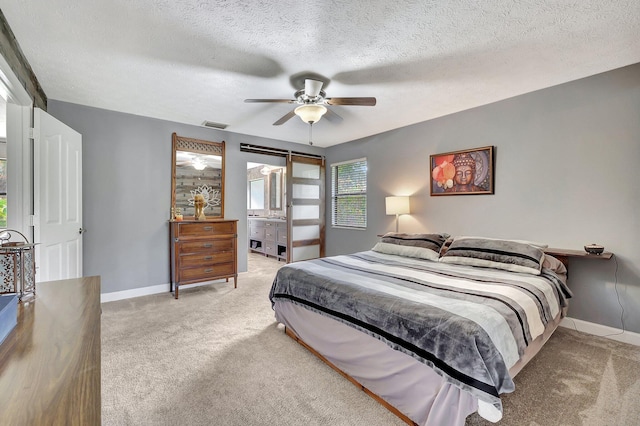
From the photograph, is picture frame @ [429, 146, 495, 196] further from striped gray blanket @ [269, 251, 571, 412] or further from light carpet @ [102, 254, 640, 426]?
light carpet @ [102, 254, 640, 426]

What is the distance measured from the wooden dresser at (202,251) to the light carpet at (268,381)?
0.87 metres

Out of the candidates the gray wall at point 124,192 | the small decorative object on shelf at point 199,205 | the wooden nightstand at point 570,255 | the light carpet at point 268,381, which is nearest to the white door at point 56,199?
the gray wall at point 124,192

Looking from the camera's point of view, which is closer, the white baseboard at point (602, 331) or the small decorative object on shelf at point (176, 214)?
the white baseboard at point (602, 331)

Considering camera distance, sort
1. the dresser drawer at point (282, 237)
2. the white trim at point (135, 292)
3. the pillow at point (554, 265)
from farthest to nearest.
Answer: the dresser drawer at point (282, 237), the white trim at point (135, 292), the pillow at point (554, 265)

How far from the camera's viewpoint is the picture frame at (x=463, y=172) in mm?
3523

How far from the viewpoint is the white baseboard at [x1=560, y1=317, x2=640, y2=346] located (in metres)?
2.62

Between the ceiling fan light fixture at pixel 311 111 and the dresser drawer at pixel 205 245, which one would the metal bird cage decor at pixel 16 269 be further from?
the dresser drawer at pixel 205 245

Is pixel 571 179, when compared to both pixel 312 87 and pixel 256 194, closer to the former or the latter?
pixel 312 87

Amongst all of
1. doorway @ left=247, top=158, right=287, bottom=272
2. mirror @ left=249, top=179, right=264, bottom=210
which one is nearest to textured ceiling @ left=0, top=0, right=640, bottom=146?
doorway @ left=247, top=158, right=287, bottom=272

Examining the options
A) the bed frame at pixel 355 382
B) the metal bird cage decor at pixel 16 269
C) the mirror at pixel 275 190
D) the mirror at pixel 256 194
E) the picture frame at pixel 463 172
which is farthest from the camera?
the mirror at pixel 256 194

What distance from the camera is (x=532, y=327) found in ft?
6.14

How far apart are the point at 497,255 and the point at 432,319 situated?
157 centimetres

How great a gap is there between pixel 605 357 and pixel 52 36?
16.0 feet

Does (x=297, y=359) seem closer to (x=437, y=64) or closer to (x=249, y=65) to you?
(x=249, y=65)
